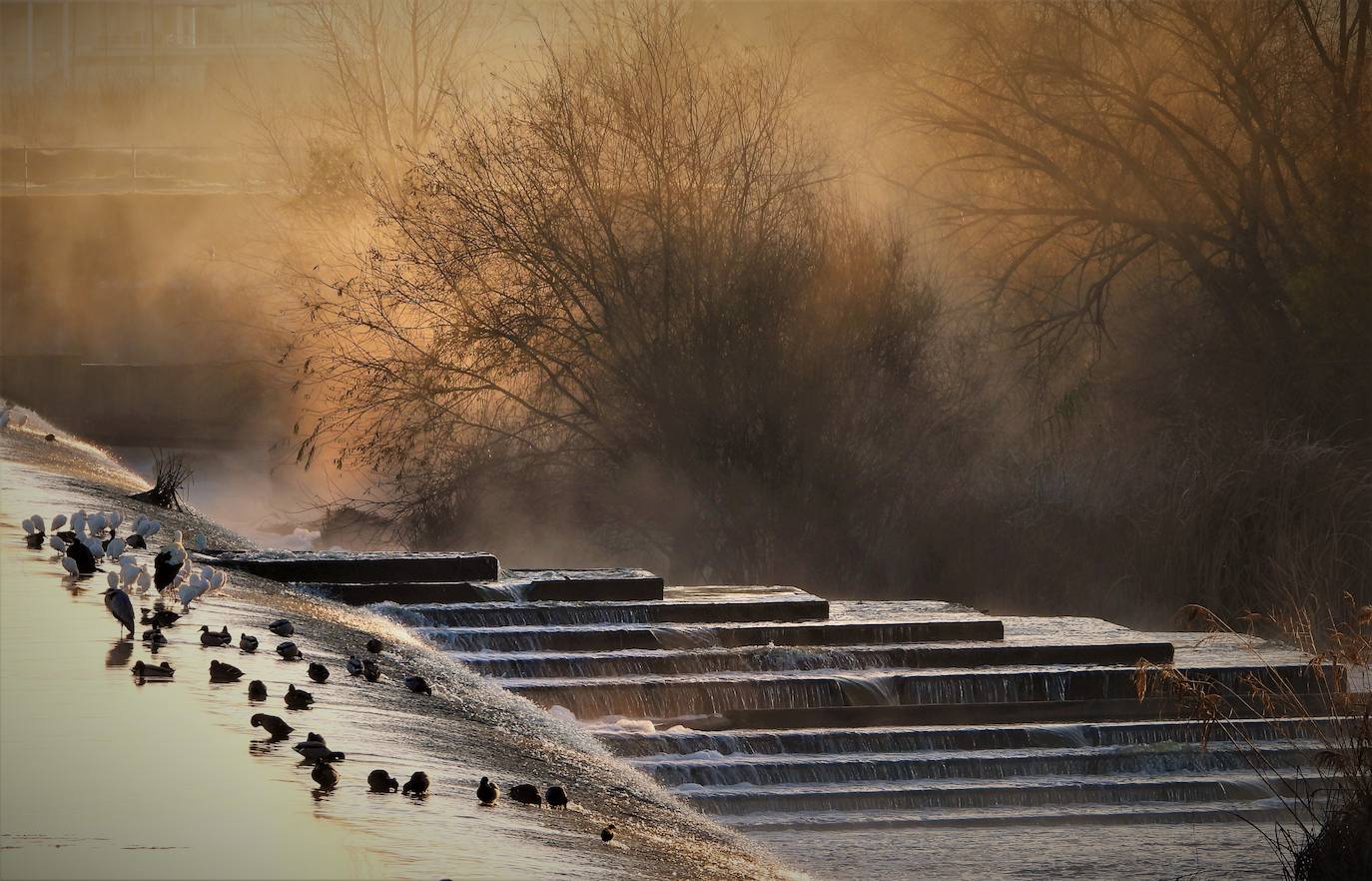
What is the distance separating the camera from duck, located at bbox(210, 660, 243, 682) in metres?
6.20

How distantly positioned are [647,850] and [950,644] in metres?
5.35

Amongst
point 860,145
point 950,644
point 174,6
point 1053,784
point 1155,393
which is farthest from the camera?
point 174,6

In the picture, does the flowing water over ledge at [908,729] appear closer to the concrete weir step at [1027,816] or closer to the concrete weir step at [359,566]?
the concrete weir step at [1027,816]

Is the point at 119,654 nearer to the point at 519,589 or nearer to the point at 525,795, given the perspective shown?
the point at 525,795

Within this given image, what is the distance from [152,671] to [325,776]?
139cm

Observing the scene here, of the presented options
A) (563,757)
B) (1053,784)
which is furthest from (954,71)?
(563,757)

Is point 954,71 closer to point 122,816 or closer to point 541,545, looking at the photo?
point 541,545

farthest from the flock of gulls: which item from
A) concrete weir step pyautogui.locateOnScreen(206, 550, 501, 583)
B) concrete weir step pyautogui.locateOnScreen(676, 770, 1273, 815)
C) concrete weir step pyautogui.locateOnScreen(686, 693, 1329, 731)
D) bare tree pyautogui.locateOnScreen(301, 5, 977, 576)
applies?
bare tree pyautogui.locateOnScreen(301, 5, 977, 576)

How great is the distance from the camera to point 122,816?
4.50 m

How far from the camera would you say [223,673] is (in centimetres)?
621

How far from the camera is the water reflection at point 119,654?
6257 millimetres

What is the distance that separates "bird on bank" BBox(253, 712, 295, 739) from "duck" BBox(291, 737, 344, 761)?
12 centimetres

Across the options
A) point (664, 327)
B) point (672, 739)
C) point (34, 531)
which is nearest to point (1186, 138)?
point (664, 327)

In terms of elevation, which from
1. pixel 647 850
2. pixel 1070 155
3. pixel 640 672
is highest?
pixel 1070 155
